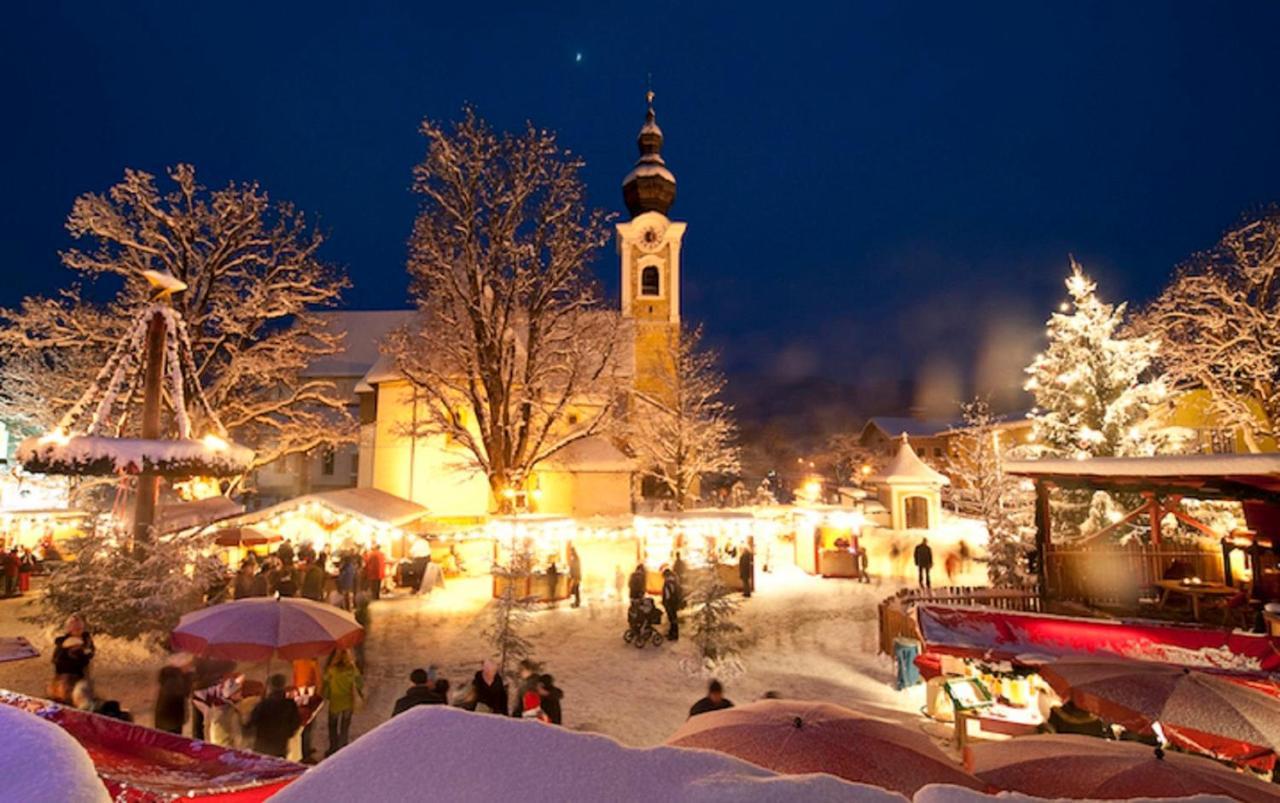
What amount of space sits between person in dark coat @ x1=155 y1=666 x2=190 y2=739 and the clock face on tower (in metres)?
34.1

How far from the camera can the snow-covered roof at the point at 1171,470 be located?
9766mm

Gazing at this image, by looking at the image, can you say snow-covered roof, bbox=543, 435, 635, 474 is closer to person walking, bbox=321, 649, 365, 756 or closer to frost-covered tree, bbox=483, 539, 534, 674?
frost-covered tree, bbox=483, 539, 534, 674

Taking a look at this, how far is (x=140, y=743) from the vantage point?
11.6ft

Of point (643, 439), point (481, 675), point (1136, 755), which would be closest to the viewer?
point (1136, 755)

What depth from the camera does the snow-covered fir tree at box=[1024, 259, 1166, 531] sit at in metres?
17.7

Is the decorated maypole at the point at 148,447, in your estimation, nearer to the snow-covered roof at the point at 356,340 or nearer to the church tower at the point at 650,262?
the church tower at the point at 650,262

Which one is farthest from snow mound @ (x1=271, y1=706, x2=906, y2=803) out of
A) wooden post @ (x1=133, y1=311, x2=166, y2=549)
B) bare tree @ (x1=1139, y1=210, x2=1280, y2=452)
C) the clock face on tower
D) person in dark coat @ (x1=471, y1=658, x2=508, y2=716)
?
the clock face on tower

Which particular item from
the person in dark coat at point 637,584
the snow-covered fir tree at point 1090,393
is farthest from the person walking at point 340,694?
the snow-covered fir tree at point 1090,393

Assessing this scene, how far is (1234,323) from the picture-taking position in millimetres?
20359

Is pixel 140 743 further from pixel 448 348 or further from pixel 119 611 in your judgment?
pixel 448 348

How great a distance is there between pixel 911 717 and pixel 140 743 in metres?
9.73

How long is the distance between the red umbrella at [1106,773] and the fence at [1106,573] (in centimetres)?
1039

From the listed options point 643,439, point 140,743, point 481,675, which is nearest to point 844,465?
point 643,439

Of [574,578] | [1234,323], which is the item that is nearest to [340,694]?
[574,578]
